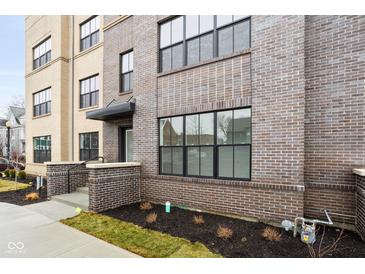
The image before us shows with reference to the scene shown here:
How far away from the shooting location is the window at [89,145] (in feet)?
35.2

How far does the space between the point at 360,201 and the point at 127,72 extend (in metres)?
8.38

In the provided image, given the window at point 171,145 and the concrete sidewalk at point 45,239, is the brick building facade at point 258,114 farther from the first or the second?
the concrete sidewalk at point 45,239

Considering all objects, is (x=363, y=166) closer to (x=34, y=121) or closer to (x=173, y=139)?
(x=173, y=139)

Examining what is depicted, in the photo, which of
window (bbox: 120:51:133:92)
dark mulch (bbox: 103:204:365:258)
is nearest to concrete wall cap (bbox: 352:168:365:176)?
dark mulch (bbox: 103:204:365:258)

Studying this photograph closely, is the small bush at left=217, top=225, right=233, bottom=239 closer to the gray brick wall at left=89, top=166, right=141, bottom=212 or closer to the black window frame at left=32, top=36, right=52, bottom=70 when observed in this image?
the gray brick wall at left=89, top=166, right=141, bottom=212

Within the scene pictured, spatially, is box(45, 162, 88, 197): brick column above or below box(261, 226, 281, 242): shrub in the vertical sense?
above

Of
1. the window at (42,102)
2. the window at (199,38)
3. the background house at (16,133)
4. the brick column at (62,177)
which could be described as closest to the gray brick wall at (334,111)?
the window at (199,38)

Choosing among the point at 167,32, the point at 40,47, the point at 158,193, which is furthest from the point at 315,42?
the point at 40,47

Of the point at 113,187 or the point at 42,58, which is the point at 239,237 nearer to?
the point at 113,187

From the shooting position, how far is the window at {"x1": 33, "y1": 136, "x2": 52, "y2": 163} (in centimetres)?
1332

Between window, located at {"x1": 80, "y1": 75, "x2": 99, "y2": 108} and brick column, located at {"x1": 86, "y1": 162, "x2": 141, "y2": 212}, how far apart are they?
567cm

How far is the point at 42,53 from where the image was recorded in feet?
45.8

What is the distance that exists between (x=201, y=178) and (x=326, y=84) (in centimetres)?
385
